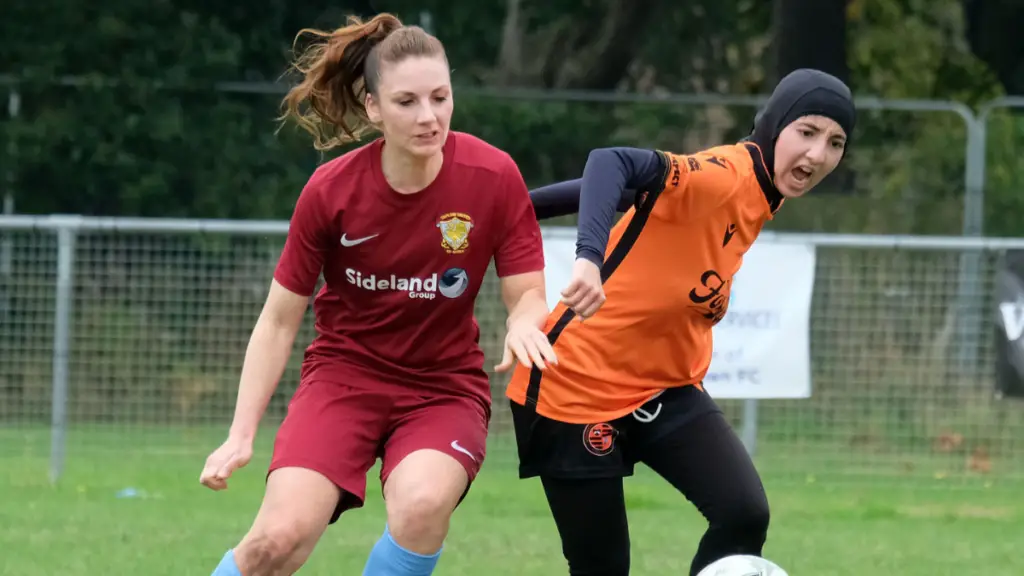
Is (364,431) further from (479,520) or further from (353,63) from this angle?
(479,520)

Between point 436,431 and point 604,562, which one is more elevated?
point 436,431

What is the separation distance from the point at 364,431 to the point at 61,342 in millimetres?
5301

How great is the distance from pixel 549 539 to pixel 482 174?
3.38m

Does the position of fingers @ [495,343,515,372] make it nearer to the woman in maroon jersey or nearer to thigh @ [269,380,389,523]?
the woman in maroon jersey

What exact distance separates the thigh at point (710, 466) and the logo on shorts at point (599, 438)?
4.5 inches

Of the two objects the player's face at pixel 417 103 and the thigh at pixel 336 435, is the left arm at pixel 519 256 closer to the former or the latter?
the player's face at pixel 417 103

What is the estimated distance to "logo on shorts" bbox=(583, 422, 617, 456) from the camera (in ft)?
16.4

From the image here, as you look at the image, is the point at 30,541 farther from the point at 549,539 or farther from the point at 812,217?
the point at 812,217

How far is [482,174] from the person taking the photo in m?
4.76

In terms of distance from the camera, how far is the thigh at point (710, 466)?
4.87 meters

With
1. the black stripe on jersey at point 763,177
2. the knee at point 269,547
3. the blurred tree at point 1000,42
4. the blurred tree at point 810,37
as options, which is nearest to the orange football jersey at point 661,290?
the black stripe on jersey at point 763,177

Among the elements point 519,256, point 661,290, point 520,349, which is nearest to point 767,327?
point 661,290

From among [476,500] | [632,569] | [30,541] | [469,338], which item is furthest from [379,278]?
[476,500]

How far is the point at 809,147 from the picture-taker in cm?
483
